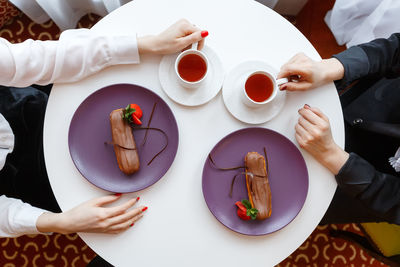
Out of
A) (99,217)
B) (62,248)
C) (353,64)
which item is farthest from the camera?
(62,248)

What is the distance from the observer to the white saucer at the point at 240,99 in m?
0.89

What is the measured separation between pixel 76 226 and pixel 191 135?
0.41 metres

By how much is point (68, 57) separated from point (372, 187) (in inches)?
37.8

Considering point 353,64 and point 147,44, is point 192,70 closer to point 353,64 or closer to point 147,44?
point 147,44

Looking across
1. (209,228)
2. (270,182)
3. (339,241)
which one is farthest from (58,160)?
(339,241)

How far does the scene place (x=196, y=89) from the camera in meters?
0.89

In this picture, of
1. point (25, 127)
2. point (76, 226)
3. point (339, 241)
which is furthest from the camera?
point (339, 241)

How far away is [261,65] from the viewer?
900 mm

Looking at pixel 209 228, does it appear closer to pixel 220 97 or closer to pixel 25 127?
pixel 220 97

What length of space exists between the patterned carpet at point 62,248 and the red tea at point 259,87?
3.41 ft

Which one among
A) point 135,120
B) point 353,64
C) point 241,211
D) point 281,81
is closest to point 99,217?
point 135,120

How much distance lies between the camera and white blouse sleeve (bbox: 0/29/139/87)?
85 centimetres

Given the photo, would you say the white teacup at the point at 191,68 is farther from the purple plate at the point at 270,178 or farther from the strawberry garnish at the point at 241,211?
the strawberry garnish at the point at 241,211

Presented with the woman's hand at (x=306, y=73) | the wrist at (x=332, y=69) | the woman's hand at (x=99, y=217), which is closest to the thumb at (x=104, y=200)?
the woman's hand at (x=99, y=217)
